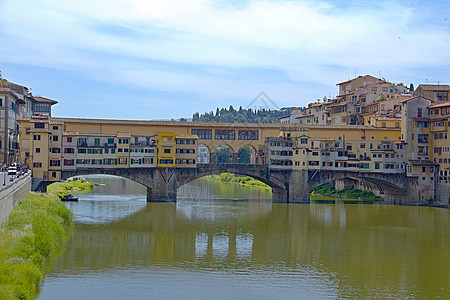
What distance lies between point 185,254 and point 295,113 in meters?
61.8

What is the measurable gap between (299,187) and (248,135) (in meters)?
8.29

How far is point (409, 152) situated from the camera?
54.2 meters

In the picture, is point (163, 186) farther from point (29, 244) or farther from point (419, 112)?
point (29, 244)

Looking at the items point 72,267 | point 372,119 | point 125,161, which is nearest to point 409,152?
point 372,119

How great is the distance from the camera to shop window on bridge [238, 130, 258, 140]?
57.2 metres

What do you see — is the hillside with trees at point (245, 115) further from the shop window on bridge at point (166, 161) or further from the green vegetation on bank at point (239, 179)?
the shop window on bridge at point (166, 161)

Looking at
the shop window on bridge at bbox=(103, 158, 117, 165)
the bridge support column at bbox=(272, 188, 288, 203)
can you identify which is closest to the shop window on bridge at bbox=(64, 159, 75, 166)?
the shop window on bridge at bbox=(103, 158, 117, 165)

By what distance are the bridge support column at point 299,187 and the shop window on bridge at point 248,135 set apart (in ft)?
22.0

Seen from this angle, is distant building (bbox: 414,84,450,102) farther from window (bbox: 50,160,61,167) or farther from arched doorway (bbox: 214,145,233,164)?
arched doorway (bbox: 214,145,233,164)

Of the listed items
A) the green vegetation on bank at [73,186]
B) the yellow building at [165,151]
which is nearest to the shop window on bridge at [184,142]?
the yellow building at [165,151]

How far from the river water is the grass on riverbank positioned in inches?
26.9

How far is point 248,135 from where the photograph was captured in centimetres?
5747

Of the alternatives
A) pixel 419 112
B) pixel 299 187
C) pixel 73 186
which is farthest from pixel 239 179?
pixel 419 112

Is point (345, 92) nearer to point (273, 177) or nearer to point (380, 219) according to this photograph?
point (273, 177)
